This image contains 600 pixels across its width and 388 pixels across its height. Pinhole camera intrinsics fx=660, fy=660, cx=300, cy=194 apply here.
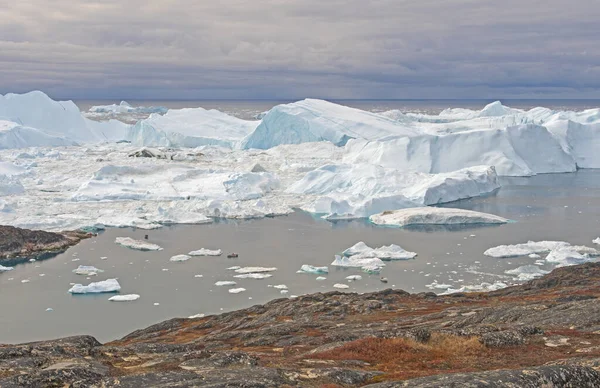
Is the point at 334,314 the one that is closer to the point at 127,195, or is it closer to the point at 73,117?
the point at 127,195

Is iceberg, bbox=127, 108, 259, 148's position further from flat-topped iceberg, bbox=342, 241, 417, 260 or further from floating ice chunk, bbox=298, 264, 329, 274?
floating ice chunk, bbox=298, 264, 329, 274

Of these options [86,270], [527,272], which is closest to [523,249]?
[527,272]

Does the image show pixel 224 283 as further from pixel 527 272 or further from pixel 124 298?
pixel 527 272

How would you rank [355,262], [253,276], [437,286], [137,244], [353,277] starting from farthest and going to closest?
[137,244] < [355,262] < [253,276] < [353,277] < [437,286]

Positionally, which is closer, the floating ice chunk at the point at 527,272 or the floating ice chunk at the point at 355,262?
the floating ice chunk at the point at 527,272

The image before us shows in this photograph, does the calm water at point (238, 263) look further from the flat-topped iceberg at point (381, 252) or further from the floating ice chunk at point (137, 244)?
the flat-topped iceberg at point (381, 252)

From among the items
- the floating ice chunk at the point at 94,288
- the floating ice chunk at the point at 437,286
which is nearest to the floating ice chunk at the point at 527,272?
the floating ice chunk at the point at 437,286

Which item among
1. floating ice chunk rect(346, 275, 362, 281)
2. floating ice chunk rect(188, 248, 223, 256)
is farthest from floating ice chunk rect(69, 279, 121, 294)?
floating ice chunk rect(346, 275, 362, 281)
